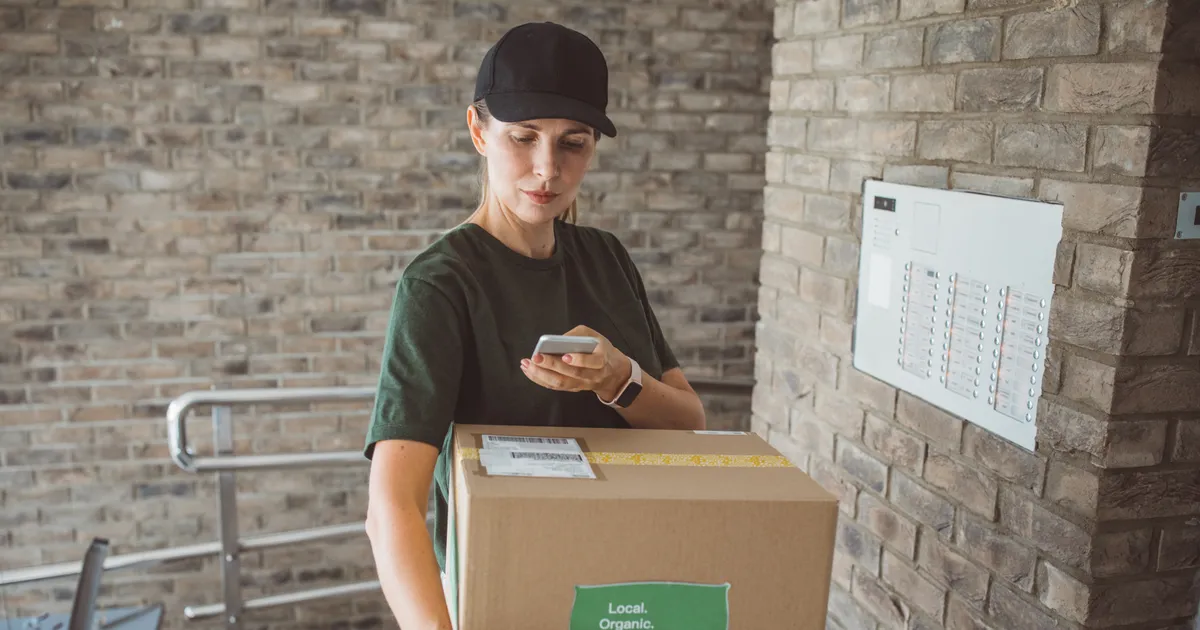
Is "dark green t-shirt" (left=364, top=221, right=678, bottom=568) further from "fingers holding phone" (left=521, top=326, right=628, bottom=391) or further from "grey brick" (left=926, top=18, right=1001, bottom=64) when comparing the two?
"grey brick" (left=926, top=18, right=1001, bottom=64)

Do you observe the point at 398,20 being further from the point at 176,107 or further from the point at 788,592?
the point at 788,592

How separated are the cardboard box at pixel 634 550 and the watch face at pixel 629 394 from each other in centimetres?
20

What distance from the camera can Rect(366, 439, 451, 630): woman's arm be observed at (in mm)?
965

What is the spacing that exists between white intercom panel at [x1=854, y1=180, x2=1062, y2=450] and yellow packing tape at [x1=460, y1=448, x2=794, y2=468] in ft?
1.89

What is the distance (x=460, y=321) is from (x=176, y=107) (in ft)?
7.78

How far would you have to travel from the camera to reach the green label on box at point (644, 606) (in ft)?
3.07

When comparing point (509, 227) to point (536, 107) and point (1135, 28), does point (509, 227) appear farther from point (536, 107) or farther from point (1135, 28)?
point (1135, 28)

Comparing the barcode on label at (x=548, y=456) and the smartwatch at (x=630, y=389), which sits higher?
the smartwatch at (x=630, y=389)

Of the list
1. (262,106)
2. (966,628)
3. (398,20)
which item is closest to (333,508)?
(262,106)

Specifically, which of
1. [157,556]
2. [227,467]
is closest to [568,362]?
[227,467]

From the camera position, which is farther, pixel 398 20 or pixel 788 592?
pixel 398 20

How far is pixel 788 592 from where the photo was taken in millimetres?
972

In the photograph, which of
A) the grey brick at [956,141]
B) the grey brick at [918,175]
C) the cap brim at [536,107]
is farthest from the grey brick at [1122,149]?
the cap brim at [536,107]

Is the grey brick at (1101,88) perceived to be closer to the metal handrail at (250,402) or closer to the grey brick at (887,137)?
the grey brick at (887,137)
